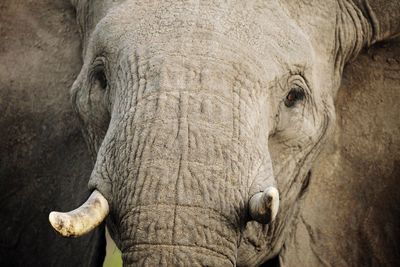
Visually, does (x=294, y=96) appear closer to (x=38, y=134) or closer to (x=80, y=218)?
(x=80, y=218)

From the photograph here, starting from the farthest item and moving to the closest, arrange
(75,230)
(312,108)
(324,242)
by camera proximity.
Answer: (324,242), (312,108), (75,230)

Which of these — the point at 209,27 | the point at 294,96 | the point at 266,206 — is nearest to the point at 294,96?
the point at 294,96

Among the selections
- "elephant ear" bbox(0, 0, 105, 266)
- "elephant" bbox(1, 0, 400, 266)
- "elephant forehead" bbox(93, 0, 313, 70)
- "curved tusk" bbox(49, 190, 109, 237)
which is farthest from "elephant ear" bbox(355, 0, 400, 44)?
"curved tusk" bbox(49, 190, 109, 237)

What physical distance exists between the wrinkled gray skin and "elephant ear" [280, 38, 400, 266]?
113mm

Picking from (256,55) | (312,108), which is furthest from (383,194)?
(256,55)

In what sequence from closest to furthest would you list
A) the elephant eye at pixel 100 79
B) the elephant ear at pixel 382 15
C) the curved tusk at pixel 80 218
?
the curved tusk at pixel 80 218 < the elephant eye at pixel 100 79 < the elephant ear at pixel 382 15

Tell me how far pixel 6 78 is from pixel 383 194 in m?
1.43

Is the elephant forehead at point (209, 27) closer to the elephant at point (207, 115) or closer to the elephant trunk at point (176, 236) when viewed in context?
the elephant at point (207, 115)

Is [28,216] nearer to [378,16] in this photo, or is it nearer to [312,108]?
[312,108]

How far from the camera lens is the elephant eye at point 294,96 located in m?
3.56

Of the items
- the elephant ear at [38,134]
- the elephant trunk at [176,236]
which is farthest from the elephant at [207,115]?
the elephant ear at [38,134]

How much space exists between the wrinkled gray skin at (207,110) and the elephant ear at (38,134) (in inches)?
11.6

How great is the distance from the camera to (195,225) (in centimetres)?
299

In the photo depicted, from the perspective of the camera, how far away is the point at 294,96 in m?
3.58
